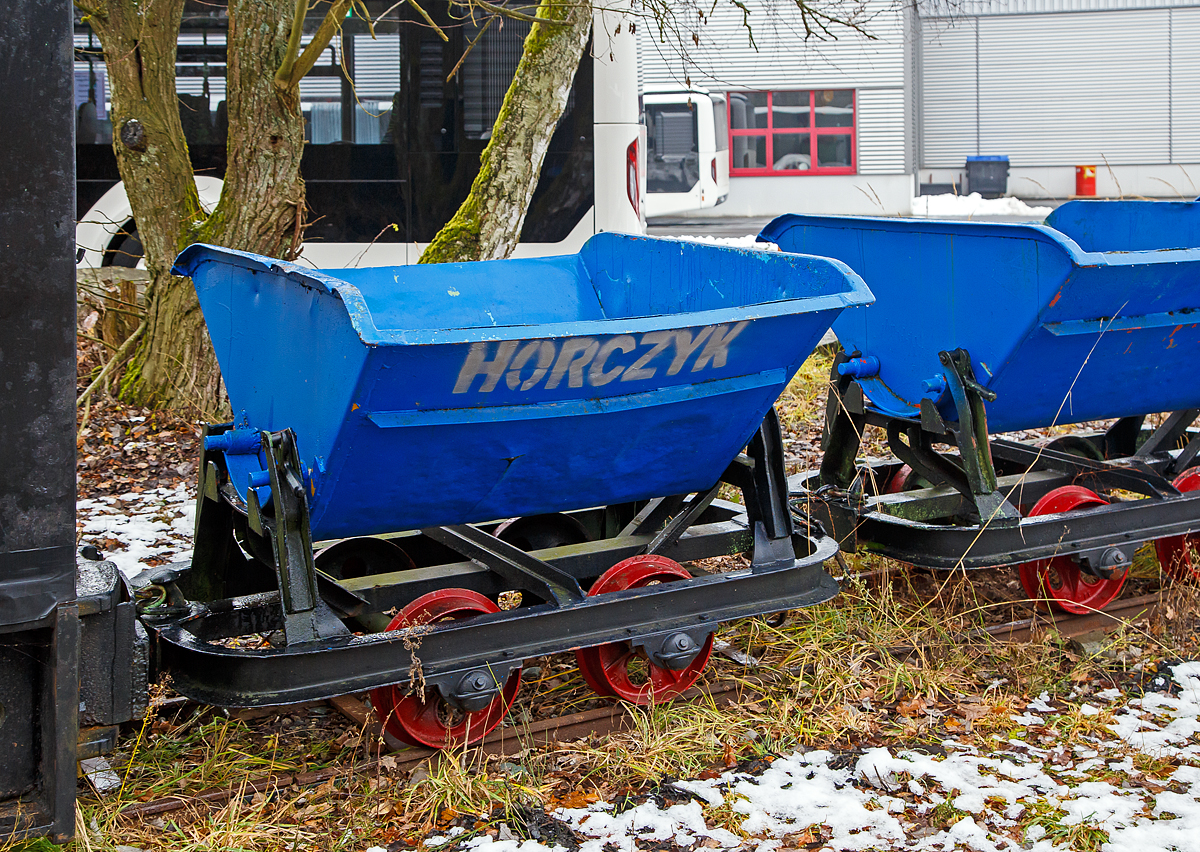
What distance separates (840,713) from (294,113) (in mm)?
5218

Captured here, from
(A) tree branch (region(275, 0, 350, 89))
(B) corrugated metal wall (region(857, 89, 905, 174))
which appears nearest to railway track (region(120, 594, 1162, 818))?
(A) tree branch (region(275, 0, 350, 89))

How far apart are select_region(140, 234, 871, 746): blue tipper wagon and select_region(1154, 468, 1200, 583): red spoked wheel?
1.97 metres

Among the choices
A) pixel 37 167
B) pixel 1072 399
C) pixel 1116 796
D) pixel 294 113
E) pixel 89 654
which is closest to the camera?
pixel 37 167

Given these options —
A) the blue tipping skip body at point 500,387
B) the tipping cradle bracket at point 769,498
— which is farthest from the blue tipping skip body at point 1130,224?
the blue tipping skip body at point 500,387

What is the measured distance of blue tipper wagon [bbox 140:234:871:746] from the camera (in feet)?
10.8

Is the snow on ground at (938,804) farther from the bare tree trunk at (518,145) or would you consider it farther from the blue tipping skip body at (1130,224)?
the bare tree trunk at (518,145)

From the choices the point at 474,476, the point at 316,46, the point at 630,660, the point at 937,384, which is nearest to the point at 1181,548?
the point at 937,384

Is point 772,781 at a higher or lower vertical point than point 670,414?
lower

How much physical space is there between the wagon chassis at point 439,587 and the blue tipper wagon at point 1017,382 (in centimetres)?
71

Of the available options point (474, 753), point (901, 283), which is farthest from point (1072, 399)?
point (474, 753)

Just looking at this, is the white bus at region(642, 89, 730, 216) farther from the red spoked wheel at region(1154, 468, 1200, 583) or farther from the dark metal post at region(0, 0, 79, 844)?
the dark metal post at region(0, 0, 79, 844)

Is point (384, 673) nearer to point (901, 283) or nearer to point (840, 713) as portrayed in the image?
point (840, 713)

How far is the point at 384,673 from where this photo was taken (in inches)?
138

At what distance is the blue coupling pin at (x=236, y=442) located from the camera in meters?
3.90
